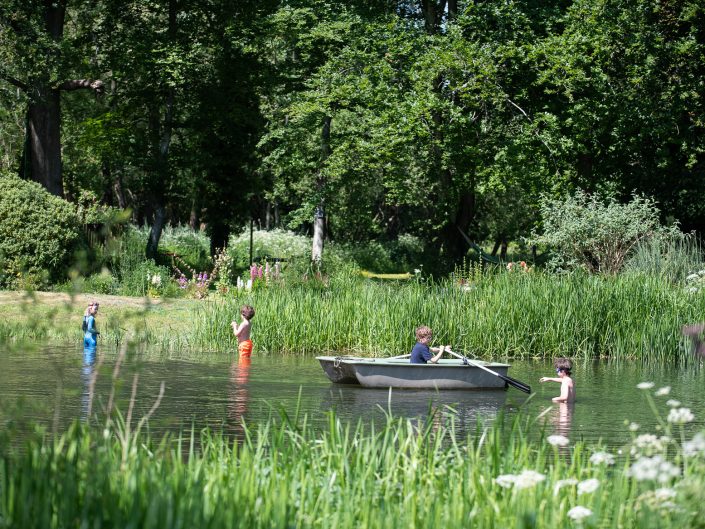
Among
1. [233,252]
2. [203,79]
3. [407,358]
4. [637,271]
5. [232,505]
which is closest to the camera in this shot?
[232,505]

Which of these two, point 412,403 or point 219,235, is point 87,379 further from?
point 219,235

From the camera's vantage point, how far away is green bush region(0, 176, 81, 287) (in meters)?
Answer: 28.3

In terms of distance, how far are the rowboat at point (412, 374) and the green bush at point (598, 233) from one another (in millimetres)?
10529

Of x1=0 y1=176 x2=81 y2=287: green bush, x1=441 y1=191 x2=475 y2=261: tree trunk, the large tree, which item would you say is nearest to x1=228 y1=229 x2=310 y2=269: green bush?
x1=441 y1=191 x2=475 y2=261: tree trunk

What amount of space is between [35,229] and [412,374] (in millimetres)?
15812

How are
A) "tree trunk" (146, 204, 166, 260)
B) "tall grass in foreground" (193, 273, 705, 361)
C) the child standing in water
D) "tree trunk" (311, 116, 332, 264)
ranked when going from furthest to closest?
"tree trunk" (146, 204, 166, 260) < "tree trunk" (311, 116, 332, 264) < "tall grass in foreground" (193, 273, 705, 361) < the child standing in water

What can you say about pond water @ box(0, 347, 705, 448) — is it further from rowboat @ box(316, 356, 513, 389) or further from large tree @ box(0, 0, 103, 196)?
large tree @ box(0, 0, 103, 196)

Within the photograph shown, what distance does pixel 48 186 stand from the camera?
34250 mm

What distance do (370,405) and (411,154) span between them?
18.7 meters

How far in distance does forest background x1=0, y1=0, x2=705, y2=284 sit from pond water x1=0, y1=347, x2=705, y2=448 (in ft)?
40.4

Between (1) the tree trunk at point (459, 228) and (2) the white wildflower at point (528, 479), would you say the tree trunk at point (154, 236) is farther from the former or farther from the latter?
(2) the white wildflower at point (528, 479)

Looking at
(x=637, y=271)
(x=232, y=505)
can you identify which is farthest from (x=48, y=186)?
(x=232, y=505)

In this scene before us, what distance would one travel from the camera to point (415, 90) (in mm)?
31594

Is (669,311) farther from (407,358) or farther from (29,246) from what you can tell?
(29,246)
